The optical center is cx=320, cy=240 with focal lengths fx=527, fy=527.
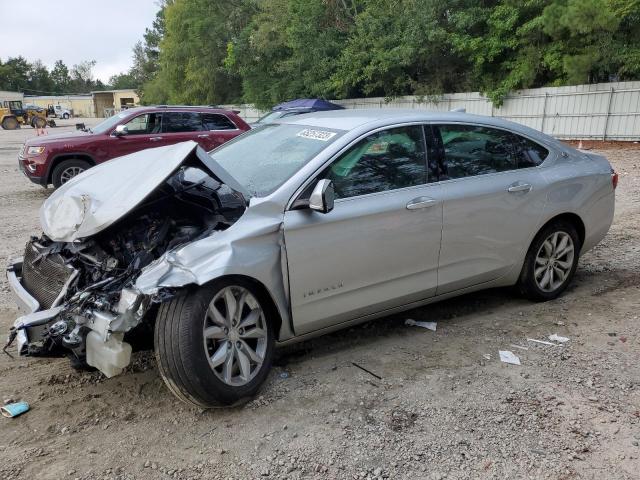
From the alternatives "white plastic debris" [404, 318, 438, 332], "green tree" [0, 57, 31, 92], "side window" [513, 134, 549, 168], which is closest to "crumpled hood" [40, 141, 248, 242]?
"white plastic debris" [404, 318, 438, 332]

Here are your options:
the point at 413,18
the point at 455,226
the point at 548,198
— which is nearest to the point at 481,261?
the point at 455,226

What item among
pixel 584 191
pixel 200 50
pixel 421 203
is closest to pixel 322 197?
pixel 421 203

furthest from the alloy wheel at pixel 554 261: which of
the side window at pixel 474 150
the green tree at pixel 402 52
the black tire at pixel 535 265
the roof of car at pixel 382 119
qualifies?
the green tree at pixel 402 52

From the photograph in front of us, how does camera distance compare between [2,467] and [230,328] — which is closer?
[2,467]

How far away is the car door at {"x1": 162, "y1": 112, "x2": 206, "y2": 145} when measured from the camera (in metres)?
10.5

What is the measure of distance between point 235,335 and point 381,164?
1.53 meters

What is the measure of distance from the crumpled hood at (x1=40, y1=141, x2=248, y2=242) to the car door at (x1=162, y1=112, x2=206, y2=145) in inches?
278

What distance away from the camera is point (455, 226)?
12.5ft

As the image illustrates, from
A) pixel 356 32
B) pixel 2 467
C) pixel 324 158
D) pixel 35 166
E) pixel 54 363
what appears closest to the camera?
pixel 2 467

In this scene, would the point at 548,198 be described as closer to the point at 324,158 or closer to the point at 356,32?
the point at 324,158

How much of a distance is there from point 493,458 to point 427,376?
2.66 ft

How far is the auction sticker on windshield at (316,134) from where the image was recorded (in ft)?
11.8

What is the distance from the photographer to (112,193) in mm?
3268

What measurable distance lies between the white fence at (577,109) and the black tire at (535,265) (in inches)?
599
